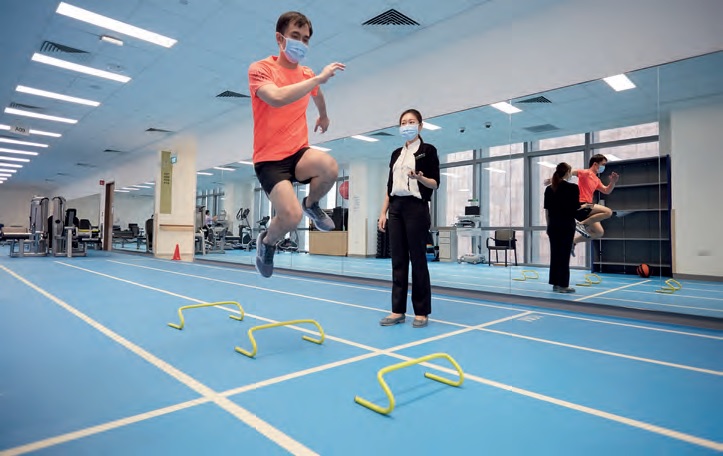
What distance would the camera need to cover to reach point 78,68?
23.9 feet

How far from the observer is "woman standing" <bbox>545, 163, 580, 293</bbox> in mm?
4801

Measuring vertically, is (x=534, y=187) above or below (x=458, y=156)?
below

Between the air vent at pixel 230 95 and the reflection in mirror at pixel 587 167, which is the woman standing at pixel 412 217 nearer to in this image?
the reflection in mirror at pixel 587 167

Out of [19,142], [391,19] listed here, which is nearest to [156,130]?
[19,142]

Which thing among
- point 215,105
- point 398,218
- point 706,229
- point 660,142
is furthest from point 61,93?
point 706,229

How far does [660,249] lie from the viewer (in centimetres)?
520

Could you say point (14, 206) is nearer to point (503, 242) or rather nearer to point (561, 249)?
point (503, 242)

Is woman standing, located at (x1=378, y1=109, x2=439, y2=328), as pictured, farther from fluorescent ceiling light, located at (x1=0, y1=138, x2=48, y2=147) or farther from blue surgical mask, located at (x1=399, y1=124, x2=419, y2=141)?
fluorescent ceiling light, located at (x1=0, y1=138, x2=48, y2=147)

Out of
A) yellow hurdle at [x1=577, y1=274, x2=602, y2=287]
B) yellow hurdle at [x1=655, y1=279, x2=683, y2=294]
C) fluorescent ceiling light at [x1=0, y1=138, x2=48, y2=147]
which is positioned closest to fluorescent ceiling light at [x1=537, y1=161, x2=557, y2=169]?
yellow hurdle at [x1=577, y1=274, x2=602, y2=287]

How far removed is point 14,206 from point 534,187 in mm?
29039

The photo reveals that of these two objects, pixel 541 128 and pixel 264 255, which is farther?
pixel 541 128

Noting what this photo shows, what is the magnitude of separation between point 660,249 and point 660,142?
1.40m

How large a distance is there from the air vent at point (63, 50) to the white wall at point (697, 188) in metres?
8.62

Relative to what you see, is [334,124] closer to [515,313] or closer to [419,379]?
[515,313]
